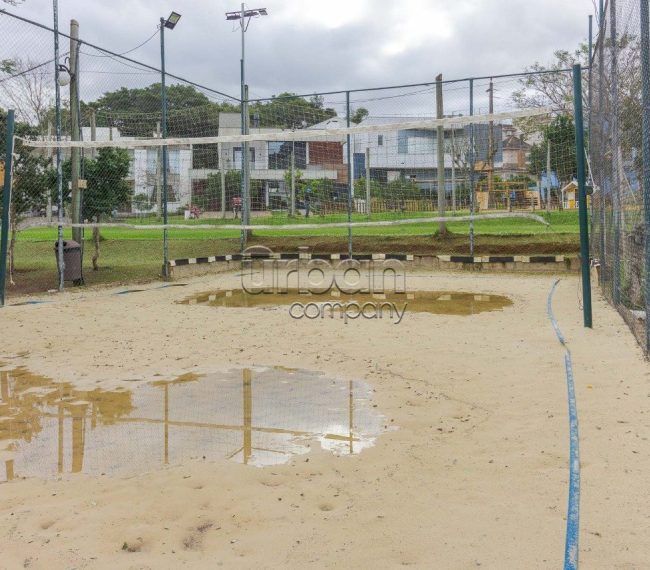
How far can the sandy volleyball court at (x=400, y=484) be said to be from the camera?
2133 millimetres

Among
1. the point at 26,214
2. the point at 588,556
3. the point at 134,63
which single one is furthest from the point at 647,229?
the point at 26,214

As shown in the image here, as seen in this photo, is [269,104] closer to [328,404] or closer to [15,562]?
[328,404]

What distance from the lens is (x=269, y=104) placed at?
554 inches

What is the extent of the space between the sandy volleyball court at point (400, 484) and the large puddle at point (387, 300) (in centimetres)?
234

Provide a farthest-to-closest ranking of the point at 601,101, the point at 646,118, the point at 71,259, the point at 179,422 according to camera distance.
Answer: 1. the point at 71,259
2. the point at 601,101
3. the point at 646,118
4. the point at 179,422

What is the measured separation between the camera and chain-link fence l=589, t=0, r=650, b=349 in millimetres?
4570

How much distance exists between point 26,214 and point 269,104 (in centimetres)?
561

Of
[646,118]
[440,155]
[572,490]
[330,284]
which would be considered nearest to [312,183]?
[440,155]

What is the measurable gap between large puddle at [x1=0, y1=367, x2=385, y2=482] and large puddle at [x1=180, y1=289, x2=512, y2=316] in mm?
3378

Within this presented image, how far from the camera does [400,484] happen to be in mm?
2680

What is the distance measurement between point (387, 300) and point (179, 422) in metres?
5.20

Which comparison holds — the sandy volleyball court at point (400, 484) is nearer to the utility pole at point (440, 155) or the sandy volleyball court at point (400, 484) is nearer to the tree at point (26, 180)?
the tree at point (26, 180)

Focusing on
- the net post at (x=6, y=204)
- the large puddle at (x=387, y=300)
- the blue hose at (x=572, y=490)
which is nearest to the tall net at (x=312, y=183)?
the large puddle at (x=387, y=300)

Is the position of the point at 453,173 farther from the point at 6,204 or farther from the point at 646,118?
the point at 646,118
